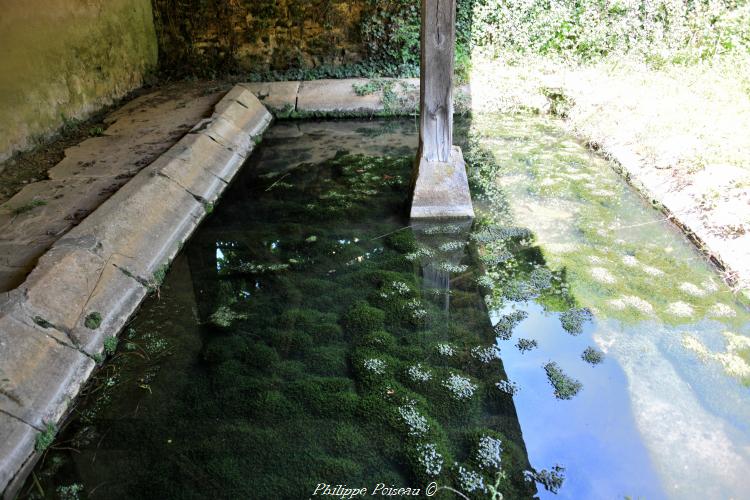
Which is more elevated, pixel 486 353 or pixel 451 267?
pixel 451 267

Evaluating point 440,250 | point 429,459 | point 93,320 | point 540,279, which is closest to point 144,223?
point 93,320

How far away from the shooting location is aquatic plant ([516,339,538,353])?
10.2 feet

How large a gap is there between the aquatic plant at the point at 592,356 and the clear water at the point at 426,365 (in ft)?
0.03

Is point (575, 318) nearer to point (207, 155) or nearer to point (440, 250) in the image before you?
point (440, 250)

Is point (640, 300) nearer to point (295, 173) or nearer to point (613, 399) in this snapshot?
point (613, 399)

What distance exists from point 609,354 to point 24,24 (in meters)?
5.96

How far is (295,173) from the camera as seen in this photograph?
5605 mm

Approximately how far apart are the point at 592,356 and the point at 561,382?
11.6 inches

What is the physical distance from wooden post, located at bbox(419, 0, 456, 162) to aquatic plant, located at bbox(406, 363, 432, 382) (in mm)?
2087

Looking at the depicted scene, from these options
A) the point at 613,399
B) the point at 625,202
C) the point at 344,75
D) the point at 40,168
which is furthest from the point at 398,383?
the point at 344,75

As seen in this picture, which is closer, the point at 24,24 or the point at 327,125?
the point at 24,24

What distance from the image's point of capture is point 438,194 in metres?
4.48

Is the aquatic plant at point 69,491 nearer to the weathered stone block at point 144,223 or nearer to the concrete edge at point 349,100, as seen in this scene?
the weathered stone block at point 144,223

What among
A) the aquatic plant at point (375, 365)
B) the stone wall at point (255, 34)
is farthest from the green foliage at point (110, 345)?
the stone wall at point (255, 34)
